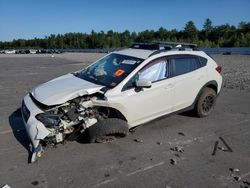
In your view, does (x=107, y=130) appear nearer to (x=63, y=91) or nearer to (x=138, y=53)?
(x=63, y=91)

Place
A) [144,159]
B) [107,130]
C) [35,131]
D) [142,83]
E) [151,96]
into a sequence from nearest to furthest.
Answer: [35,131] → [144,159] → [107,130] → [142,83] → [151,96]

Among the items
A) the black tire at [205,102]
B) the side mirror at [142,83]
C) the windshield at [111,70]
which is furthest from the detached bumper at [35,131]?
the black tire at [205,102]

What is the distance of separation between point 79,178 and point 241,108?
5544mm

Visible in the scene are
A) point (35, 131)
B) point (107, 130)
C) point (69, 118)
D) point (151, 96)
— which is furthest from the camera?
point (151, 96)

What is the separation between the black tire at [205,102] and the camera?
666 centimetres

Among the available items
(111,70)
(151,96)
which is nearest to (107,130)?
(151,96)

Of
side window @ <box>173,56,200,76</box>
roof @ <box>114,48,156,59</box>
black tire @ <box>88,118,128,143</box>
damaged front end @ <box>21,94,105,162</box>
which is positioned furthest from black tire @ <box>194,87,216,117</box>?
damaged front end @ <box>21,94,105,162</box>

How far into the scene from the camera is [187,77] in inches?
245

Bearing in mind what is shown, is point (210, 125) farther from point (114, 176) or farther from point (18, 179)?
point (18, 179)

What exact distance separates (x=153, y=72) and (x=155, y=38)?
112m

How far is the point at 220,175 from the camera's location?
4074mm

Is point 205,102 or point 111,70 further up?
point 111,70

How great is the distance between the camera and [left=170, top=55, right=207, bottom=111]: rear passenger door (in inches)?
238

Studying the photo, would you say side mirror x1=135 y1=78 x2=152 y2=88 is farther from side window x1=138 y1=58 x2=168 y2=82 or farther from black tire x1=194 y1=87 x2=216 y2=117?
black tire x1=194 y1=87 x2=216 y2=117
